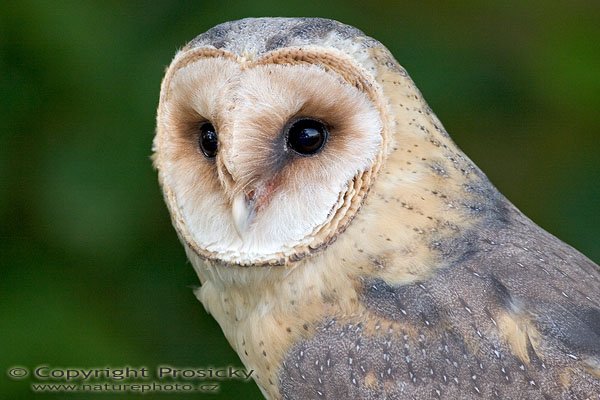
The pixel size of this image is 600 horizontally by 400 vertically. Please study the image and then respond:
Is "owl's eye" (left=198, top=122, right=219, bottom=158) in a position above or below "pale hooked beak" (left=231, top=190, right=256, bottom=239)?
above

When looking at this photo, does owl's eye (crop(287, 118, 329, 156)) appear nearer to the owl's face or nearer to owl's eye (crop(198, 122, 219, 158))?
the owl's face

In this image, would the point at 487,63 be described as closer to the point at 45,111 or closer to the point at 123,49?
the point at 123,49

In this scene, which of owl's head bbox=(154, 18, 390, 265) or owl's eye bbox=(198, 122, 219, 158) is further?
owl's eye bbox=(198, 122, 219, 158)

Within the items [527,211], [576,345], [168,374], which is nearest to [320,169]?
[576,345]
